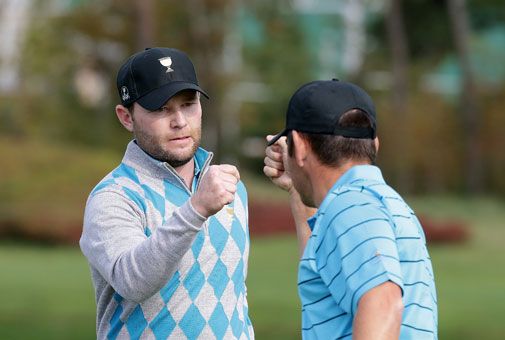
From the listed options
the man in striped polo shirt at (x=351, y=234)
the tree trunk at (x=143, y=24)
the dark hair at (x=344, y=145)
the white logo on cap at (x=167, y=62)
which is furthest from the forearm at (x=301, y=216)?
the tree trunk at (x=143, y=24)

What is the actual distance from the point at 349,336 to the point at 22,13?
145ft

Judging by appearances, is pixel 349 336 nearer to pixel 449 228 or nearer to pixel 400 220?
pixel 400 220

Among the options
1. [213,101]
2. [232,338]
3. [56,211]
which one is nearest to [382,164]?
[213,101]

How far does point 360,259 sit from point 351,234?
3.0 inches

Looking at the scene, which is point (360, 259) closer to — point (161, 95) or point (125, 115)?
point (161, 95)

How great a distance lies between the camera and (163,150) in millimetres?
4480

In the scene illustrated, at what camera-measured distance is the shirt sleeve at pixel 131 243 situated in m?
3.92

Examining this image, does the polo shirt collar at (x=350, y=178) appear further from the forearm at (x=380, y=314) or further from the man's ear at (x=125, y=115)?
the man's ear at (x=125, y=115)

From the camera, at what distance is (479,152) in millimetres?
41531

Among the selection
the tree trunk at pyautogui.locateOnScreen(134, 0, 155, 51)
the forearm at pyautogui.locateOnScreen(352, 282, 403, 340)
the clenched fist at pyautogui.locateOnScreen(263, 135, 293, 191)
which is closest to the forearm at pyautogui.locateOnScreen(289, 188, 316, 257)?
the clenched fist at pyautogui.locateOnScreen(263, 135, 293, 191)

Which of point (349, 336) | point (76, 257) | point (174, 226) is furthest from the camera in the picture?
point (76, 257)

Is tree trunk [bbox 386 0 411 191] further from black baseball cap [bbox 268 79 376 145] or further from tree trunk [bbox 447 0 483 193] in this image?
black baseball cap [bbox 268 79 376 145]

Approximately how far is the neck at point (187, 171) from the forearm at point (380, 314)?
1477 millimetres

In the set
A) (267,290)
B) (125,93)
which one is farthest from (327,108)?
(267,290)
